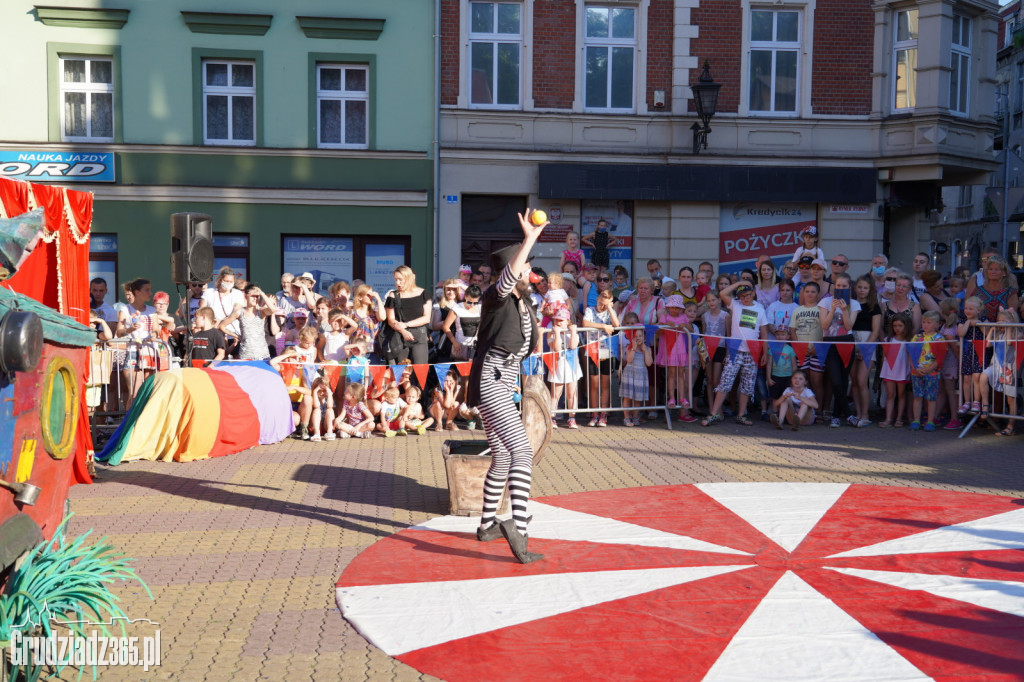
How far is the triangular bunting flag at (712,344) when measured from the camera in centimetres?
1235

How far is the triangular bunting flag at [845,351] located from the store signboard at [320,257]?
11.2 m

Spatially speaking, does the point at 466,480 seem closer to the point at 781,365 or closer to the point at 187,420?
the point at 187,420

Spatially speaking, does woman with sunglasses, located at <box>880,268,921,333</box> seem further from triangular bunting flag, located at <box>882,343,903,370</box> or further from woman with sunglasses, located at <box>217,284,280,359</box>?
woman with sunglasses, located at <box>217,284,280,359</box>

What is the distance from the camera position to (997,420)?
11.8 meters

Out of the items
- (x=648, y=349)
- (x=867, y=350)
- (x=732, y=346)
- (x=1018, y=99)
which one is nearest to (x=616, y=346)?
(x=648, y=349)

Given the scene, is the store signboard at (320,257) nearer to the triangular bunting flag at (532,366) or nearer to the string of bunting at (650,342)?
the string of bunting at (650,342)

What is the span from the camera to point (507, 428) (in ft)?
21.5

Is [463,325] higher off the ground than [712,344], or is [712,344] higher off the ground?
[463,325]

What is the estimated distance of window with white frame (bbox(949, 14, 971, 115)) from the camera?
813 inches

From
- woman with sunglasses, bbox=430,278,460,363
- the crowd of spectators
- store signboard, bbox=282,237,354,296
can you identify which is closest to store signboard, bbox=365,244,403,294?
store signboard, bbox=282,237,354,296

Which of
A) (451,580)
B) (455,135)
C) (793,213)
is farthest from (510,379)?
(793,213)

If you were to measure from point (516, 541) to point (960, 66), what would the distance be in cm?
1885

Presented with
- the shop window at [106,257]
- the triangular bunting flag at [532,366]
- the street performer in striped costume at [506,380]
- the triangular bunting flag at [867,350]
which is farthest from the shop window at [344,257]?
the street performer in striped costume at [506,380]

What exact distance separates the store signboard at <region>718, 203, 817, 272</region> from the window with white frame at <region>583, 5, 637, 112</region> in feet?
10.7
